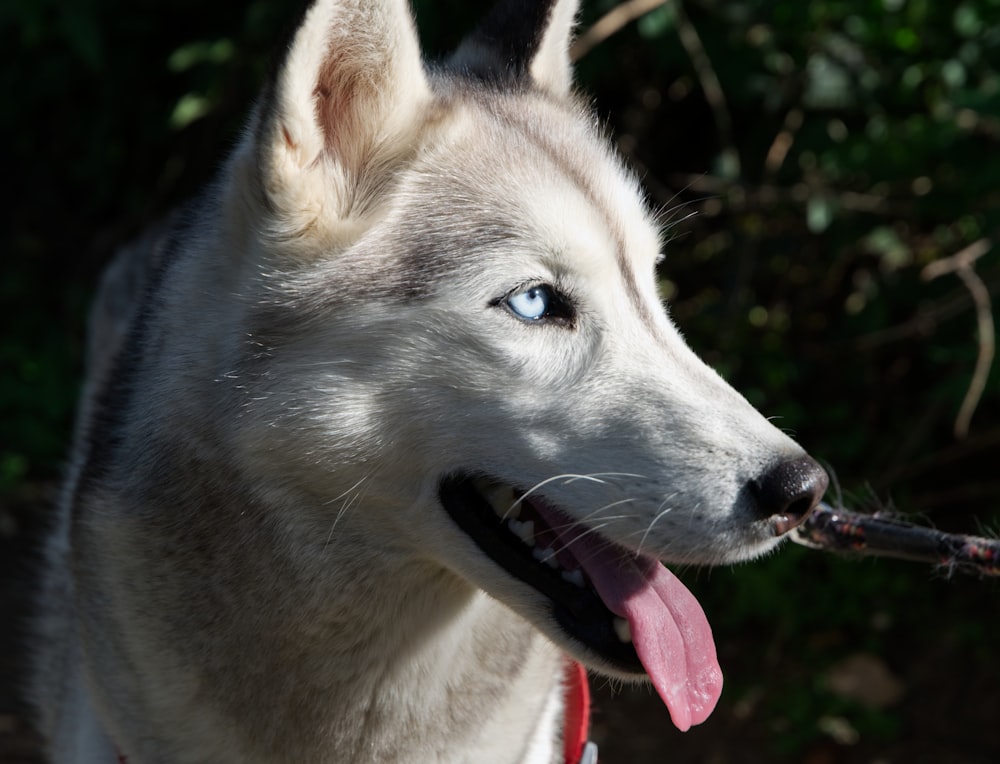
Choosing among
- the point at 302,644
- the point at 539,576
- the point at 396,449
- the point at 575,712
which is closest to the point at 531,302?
the point at 396,449

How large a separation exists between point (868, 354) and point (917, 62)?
3.39 ft

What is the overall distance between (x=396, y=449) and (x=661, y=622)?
51cm

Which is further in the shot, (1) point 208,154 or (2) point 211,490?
(1) point 208,154

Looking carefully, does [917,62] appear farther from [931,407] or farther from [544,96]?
[544,96]

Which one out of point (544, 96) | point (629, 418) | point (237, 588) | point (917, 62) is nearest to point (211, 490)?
point (237, 588)

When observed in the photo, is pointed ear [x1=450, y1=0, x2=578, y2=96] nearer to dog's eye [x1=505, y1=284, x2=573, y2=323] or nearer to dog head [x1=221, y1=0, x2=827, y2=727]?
dog head [x1=221, y1=0, x2=827, y2=727]

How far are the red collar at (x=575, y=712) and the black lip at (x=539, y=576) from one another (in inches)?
24.4

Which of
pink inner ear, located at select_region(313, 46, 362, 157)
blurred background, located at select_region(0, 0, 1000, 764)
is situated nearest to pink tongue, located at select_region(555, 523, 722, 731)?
pink inner ear, located at select_region(313, 46, 362, 157)

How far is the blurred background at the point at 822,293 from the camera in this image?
3.76m

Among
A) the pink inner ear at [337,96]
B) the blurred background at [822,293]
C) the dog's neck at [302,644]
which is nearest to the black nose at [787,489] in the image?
the dog's neck at [302,644]

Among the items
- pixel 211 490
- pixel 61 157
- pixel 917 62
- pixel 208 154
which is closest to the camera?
pixel 211 490

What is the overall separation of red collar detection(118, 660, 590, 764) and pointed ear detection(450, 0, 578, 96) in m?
1.22

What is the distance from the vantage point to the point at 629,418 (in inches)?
72.7

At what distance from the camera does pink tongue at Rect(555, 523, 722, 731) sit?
73.0 inches
